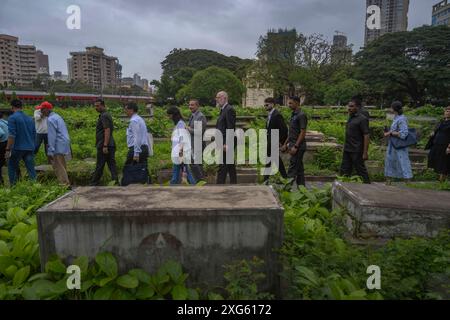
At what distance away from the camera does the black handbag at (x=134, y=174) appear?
18.6 ft

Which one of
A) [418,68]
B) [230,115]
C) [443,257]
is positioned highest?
[418,68]

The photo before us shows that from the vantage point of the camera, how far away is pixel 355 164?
18.8 feet

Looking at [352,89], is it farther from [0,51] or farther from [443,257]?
[0,51]

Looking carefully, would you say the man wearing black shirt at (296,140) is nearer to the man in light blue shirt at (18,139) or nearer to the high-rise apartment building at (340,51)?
the man in light blue shirt at (18,139)

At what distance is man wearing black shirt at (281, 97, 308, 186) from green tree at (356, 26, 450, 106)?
36666 mm

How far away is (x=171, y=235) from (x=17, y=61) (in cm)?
9094

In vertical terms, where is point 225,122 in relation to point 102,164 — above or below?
above

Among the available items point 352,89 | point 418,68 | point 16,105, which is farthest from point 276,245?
point 418,68

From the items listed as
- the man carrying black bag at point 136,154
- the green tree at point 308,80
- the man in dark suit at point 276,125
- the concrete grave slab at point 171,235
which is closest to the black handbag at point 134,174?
the man carrying black bag at point 136,154

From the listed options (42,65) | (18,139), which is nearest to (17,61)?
(42,65)

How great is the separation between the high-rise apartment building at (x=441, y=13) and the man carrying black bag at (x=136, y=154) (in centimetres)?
7235

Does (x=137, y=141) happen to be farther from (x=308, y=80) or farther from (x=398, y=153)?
(x=308, y=80)

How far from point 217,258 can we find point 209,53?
77664 millimetres
